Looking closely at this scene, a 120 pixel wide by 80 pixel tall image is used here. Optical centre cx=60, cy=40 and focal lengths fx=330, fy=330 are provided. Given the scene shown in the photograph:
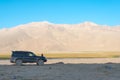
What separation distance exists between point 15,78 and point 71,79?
12.8 ft

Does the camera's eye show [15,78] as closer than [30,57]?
Yes

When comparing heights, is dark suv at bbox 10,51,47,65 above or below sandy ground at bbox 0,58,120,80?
above

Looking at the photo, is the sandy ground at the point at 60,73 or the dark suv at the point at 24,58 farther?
the dark suv at the point at 24,58

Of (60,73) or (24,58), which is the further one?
(24,58)

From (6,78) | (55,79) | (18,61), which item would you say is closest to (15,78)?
(6,78)

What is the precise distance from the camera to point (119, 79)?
23328mm

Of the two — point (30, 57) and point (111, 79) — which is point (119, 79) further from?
point (30, 57)

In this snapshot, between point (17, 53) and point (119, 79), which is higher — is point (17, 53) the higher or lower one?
the higher one

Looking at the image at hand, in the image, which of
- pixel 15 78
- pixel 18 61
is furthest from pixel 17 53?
pixel 15 78

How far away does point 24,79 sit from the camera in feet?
73.8

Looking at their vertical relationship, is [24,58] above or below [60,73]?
above

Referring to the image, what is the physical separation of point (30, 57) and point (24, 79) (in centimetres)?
2038

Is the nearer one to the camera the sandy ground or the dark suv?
the sandy ground

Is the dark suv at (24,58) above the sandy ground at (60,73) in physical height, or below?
above
